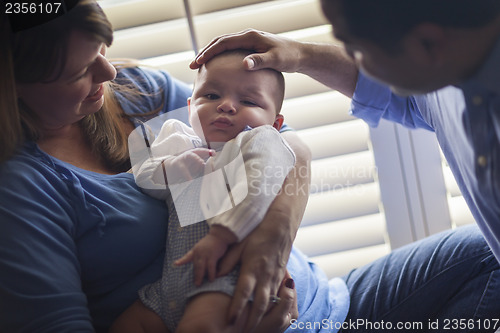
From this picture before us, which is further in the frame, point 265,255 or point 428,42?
point 265,255

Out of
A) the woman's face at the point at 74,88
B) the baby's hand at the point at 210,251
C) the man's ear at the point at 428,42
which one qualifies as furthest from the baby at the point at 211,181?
the man's ear at the point at 428,42

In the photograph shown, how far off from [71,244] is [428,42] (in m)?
0.46

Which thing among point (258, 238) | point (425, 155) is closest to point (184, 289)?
point (258, 238)

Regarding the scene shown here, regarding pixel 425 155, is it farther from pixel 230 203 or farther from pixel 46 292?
pixel 46 292

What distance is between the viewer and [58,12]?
1.68 feet

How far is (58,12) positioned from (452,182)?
73cm

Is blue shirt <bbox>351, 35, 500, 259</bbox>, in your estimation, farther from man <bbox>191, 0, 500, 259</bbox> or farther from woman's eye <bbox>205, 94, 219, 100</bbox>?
woman's eye <bbox>205, 94, 219, 100</bbox>

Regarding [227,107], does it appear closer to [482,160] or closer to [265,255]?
[265,255]

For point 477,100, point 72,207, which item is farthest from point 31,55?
point 477,100

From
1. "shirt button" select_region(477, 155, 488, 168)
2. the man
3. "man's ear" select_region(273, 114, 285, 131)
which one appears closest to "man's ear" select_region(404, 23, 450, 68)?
the man

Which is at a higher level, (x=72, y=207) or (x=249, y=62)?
(x=249, y=62)

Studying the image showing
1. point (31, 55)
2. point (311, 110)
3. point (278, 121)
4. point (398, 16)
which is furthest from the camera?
point (311, 110)

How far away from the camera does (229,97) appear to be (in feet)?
2.17

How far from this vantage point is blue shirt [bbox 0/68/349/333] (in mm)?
562
